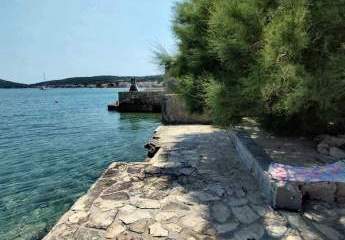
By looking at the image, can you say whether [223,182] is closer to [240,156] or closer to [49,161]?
[240,156]

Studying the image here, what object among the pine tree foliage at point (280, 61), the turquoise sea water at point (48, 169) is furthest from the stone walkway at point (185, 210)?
the turquoise sea water at point (48, 169)

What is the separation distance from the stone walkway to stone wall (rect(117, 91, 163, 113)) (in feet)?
71.7

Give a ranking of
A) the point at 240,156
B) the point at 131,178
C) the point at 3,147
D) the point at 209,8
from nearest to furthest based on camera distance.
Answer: the point at 131,178 → the point at 240,156 → the point at 209,8 → the point at 3,147

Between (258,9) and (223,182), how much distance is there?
346cm

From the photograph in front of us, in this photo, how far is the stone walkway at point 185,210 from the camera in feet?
13.4

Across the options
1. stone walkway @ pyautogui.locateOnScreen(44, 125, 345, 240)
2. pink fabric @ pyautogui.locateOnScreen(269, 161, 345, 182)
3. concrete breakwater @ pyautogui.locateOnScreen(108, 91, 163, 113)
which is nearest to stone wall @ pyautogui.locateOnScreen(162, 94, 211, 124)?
stone walkway @ pyautogui.locateOnScreen(44, 125, 345, 240)

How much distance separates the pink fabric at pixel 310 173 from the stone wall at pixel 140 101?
23.8 m

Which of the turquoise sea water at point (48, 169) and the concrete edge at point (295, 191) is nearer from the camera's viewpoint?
the concrete edge at point (295, 191)

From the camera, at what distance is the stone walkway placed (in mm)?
4094

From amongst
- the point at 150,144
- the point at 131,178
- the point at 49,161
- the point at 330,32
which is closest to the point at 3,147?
the point at 49,161

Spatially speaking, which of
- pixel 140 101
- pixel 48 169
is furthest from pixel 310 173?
pixel 140 101

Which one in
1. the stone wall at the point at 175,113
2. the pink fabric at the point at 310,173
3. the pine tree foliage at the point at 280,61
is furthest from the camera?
the stone wall at the point at 175,113

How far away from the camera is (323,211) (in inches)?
180

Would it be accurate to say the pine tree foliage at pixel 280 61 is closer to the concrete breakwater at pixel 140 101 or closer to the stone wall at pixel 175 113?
the stone wall at pixel 175 113
